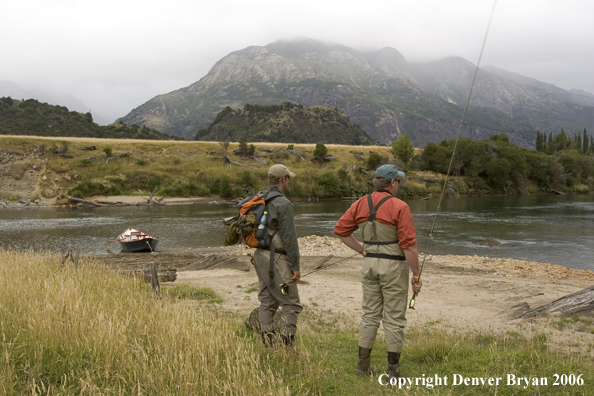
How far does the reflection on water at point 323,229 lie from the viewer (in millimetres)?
22094

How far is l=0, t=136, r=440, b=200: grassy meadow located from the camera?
51.0 meters

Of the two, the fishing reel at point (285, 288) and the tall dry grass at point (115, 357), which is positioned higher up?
the fishing reel at point (285, 288)

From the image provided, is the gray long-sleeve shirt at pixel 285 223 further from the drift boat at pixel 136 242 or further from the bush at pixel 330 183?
the bush at pixel 330 183

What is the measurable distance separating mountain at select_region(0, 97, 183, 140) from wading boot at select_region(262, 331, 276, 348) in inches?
3594

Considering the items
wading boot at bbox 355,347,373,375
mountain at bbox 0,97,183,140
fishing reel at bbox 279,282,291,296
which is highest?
mountain at bbox 0,97,183,140

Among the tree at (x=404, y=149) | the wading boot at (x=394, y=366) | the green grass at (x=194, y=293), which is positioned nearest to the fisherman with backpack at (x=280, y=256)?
the wading boot at (x=394, y=366)

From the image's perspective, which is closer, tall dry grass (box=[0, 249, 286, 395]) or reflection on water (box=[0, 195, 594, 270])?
tall dry grass (box=[0, 249, 286, 395])

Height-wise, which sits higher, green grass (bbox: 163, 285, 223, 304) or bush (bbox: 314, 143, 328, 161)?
bush (bbox: 314, 143, 328, 161)

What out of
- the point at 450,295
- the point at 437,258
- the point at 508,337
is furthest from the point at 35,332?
the point at 437,258

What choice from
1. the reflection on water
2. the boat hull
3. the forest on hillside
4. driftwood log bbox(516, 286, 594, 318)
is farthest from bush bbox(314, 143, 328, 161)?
driftwood log bbox(516, 286, 594, 318)

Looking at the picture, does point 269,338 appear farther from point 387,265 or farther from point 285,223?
point 387,265

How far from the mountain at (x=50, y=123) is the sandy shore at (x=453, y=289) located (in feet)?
261

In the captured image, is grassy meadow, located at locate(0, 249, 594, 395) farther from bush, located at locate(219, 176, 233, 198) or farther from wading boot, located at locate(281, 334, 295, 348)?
bush, located at locate(219, 176, 233, 198)

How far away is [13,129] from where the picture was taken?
8156 cm
